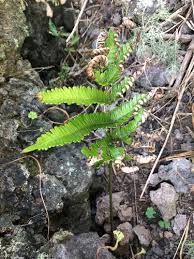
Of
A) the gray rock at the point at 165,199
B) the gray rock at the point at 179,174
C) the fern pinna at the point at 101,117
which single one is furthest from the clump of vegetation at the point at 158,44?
the gray rock at the point at 165,199

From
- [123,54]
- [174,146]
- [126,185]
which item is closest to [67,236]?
[126,185]

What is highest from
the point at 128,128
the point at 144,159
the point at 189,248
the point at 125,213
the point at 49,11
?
the point at 49,11

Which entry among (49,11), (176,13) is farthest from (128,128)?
(49,11)

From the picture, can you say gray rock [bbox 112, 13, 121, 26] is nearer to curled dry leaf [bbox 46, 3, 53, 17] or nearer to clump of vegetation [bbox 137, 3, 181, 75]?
clump of vegetation [bbox 137, 3, 181, 75]

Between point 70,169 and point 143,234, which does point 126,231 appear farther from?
point 70,169

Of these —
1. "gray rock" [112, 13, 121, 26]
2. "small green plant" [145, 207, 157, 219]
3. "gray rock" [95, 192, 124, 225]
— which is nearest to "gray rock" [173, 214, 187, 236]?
"small green plant" [145, 207, 157, 219]

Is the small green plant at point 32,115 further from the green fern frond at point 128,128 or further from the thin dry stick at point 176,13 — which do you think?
the thin dry stick at point 176,13
